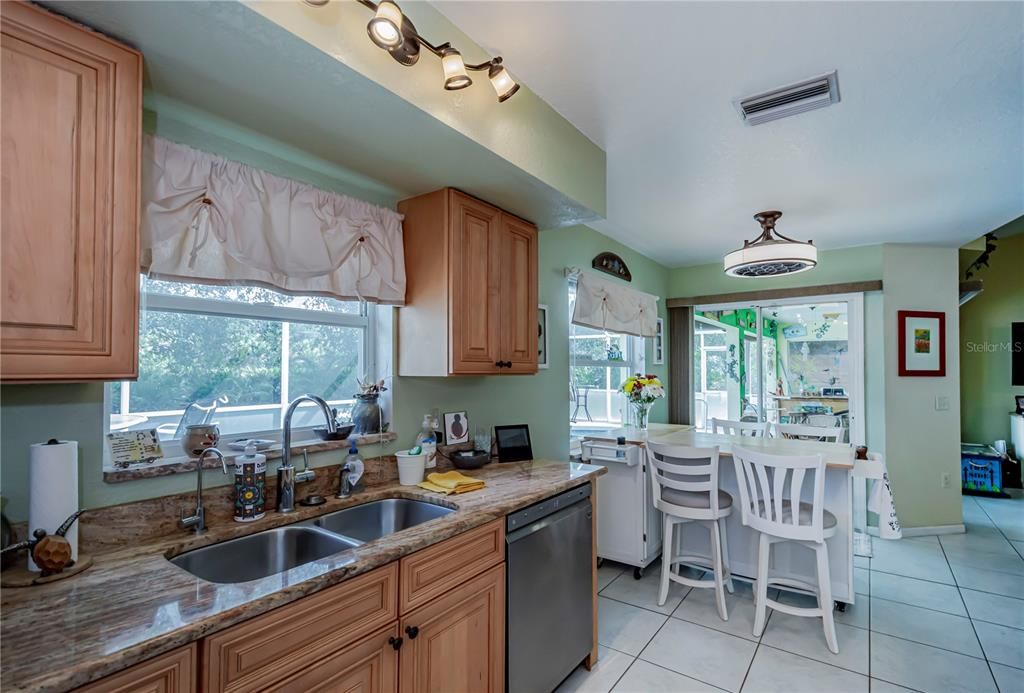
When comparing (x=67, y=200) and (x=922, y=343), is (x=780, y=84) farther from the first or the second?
(x=922, y=343)

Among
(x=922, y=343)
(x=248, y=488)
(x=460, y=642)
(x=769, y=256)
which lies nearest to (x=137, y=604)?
(x=248, y=488)

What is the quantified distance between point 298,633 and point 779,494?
2.33 meters

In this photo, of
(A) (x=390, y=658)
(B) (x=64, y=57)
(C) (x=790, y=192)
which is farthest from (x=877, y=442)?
(B) (x=64, y=57)

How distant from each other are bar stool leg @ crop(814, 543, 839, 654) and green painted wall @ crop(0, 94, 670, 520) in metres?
1.60

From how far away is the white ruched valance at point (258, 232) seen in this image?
149 centimetres

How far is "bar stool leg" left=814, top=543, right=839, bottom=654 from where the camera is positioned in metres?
2.42

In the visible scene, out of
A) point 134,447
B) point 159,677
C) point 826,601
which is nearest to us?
point 159,677

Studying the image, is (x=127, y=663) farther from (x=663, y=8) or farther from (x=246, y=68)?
(x=663, y=8)

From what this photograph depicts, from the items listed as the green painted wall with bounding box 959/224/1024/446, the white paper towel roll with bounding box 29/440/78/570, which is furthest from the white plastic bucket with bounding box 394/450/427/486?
the green painted wall with bounding box 959/224/1024/446

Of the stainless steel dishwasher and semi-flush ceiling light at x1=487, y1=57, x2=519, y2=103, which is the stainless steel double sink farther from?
semi-flush ceiling light at x1=487, y1=57, x2=519, y2=103

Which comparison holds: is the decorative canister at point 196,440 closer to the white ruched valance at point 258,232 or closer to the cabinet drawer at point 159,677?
the white ruched valance at point 258,232

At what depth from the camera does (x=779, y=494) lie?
249cm

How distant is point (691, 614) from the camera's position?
279 centimetres

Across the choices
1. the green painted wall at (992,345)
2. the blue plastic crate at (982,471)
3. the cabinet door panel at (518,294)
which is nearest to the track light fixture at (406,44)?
the cabinet door panel at (518,294)
